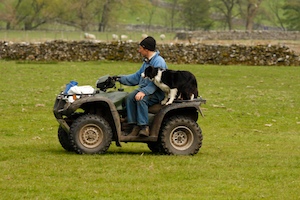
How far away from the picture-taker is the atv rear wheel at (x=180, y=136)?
506 inches

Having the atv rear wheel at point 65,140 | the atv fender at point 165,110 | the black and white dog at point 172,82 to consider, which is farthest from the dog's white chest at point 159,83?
the atv rear wheel at point 65,140

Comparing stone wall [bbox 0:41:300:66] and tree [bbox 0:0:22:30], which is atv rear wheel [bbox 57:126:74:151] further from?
tree [bbox 0:0:22:30]

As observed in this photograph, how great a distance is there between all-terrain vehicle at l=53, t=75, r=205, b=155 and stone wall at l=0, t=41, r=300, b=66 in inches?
1255

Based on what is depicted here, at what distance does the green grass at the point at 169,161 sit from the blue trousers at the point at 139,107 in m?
0.58

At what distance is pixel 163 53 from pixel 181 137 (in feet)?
108

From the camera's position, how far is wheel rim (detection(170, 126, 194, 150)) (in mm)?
12945

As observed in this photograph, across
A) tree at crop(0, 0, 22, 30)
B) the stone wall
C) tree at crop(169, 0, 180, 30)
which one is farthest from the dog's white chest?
tree at crop(169, 0, 180, 30)

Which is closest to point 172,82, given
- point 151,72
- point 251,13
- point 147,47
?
point 151,72

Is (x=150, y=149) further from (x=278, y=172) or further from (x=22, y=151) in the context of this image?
(x=278, y=172)

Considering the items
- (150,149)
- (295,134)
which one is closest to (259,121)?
(295,134)

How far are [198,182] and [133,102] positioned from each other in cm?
261

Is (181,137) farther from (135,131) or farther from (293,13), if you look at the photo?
(293,13)

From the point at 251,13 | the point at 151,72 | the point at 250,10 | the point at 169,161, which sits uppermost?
the point at 151,72

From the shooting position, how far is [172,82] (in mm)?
12617
